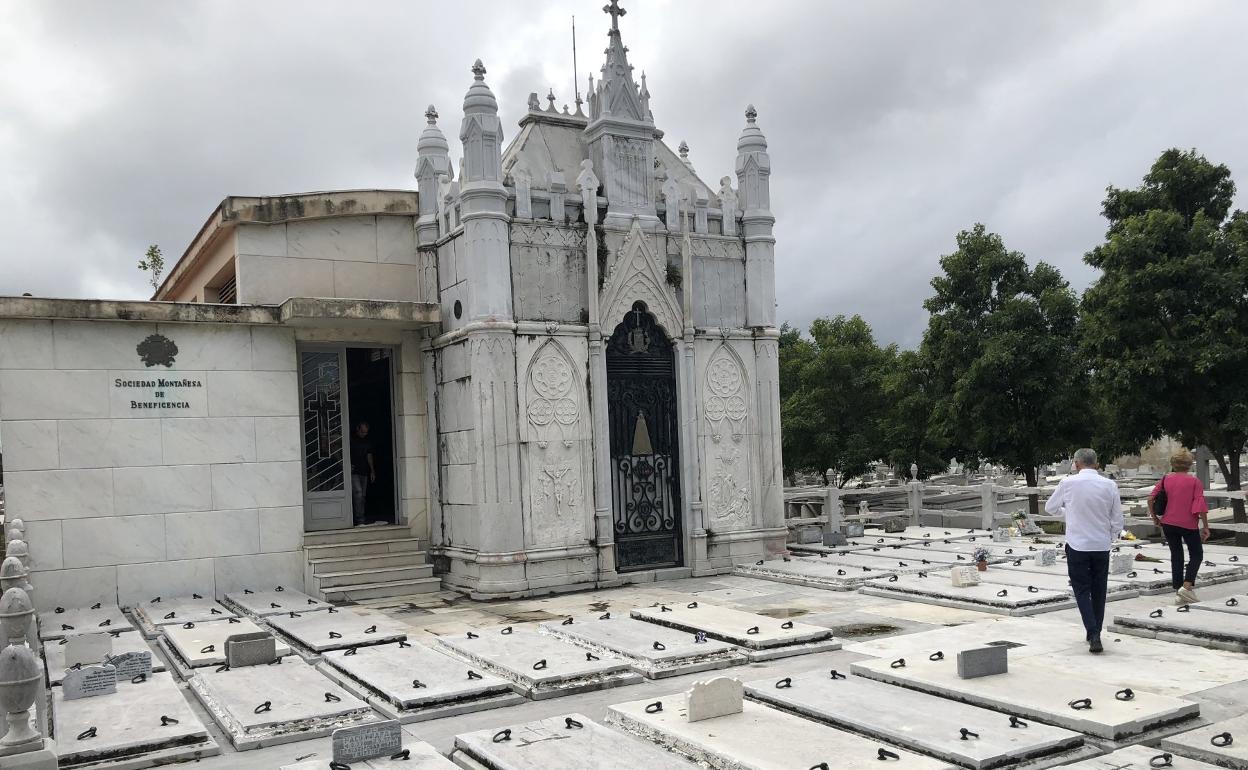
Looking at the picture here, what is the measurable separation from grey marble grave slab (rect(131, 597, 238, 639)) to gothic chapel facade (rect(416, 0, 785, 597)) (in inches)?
120

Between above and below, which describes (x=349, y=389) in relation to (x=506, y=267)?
below

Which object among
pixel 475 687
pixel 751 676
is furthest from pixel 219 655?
pixel 751 676

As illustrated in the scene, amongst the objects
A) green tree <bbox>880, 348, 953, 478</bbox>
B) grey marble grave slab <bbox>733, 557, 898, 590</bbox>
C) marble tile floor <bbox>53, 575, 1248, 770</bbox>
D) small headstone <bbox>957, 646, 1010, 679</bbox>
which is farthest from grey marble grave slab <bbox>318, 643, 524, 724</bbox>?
green tree <bbox>880, 348, 953, 478</bbox>

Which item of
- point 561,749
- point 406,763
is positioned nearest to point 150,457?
point 406,763

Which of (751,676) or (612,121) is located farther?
(612,121)

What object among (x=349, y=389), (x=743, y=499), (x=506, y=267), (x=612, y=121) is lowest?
(x=743, y=499)

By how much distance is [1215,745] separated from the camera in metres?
5.86

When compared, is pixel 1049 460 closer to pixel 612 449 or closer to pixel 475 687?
pixel 612 449

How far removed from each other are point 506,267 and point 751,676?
6.75 m

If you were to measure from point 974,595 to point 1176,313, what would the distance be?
9.26 meters

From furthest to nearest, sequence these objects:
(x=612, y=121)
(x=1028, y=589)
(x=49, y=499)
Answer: (x=612, y=121) < (x=49, y=499) < (x=1028, y=589)

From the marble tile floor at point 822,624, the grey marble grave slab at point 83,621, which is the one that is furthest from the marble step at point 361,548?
the grey marble grave slab at point 83,621

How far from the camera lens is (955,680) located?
7.54m

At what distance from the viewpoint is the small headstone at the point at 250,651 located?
8.95 meters
